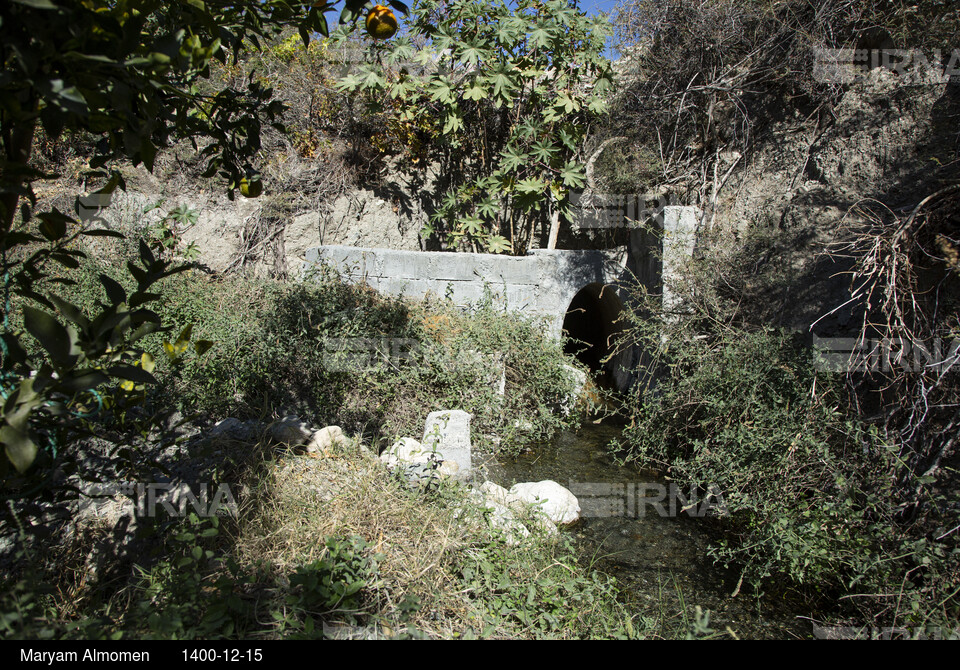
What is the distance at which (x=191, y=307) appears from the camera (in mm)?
6184

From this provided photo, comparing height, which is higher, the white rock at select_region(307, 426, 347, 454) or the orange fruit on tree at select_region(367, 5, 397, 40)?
the orange fruit on tree at select_region(367, 5, 397, 40)

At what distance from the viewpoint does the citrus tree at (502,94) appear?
6672 millimetres

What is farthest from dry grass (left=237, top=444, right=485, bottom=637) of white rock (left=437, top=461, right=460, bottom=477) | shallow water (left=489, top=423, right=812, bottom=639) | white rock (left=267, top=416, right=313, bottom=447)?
shallow water (left=489, top=423, right=812, bottom=639)

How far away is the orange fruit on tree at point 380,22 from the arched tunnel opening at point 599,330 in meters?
5.29

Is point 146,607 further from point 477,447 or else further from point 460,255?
point 460,255

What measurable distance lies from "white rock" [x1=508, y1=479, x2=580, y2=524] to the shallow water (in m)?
0.11

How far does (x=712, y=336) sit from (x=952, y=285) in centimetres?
188

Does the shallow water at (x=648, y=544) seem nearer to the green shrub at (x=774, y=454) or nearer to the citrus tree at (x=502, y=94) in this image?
the green shrub at (x=774, y=454)

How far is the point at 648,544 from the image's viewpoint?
13.4 feet

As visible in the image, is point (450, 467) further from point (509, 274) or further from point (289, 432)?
point (509, 274)

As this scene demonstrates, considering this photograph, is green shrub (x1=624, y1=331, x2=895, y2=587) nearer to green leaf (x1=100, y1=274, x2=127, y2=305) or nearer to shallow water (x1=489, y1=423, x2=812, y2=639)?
shallow water (x1=489, y1=423, x2=812, y2=639)

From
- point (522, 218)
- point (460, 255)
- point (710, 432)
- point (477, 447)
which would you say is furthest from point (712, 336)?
point (522, 218)

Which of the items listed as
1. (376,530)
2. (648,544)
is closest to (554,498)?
(648,544)

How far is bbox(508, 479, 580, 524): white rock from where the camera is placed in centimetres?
422
